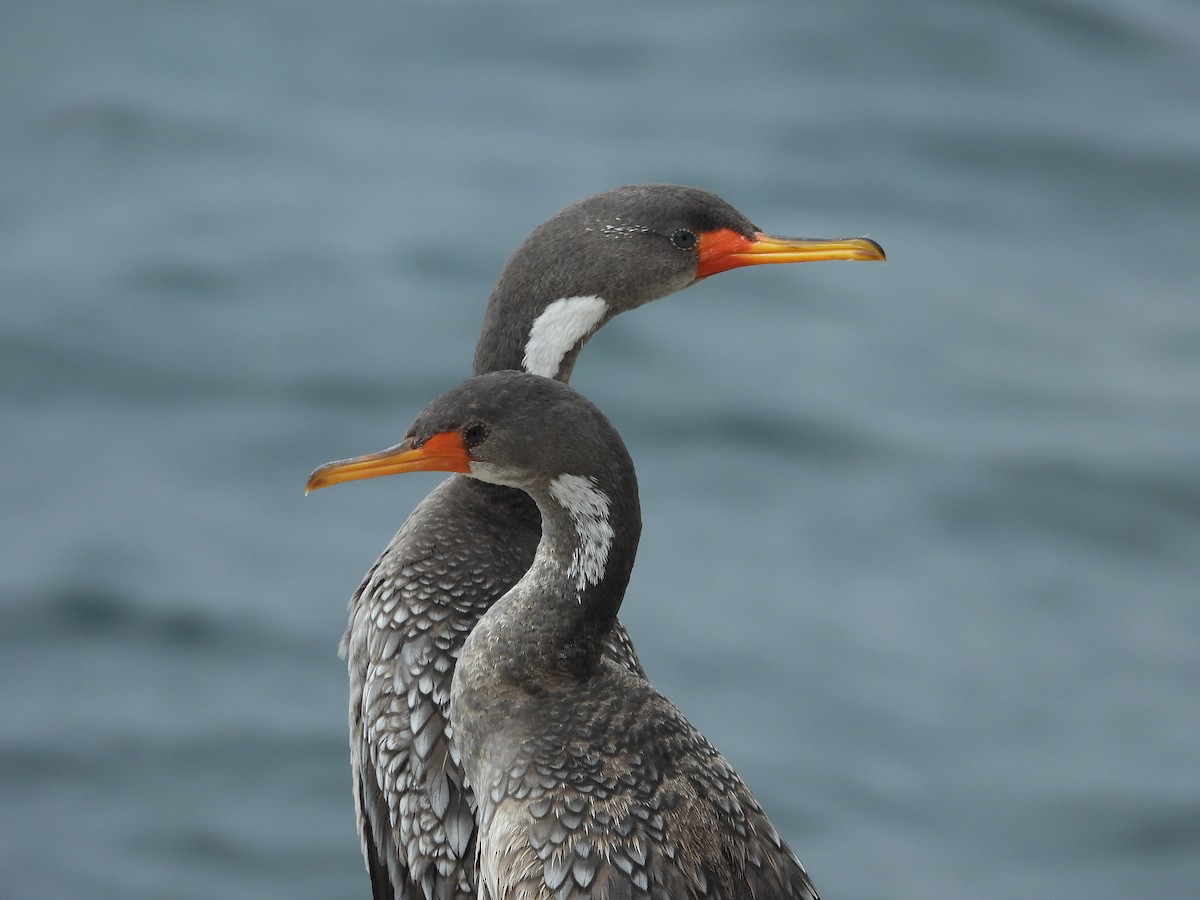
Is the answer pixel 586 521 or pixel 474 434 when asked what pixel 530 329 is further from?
pixel 586 521

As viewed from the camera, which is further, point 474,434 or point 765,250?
point 765,250

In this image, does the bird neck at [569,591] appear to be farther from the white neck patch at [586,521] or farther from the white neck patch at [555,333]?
the white neck patch at [555,333]

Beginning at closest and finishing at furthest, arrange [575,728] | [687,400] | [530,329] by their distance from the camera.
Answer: [575,728]
[530,329]
[687,400]

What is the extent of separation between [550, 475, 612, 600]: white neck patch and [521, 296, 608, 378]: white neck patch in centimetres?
75

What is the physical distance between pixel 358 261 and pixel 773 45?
4152mm

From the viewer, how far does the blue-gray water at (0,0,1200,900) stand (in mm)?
10992

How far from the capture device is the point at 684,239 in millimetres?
5348

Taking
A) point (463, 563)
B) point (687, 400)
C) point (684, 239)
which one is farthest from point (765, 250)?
point (687, 400)

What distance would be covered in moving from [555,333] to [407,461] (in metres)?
0.85

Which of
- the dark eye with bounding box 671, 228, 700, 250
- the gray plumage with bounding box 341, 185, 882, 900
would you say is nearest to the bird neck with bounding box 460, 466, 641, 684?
the gray plumage with bounding box 341, 185, 882, 900

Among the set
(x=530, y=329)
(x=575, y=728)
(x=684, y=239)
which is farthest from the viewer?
(x=684, y=239)

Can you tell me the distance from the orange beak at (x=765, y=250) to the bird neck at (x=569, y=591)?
1.18 metres

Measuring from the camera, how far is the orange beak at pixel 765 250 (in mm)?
5383

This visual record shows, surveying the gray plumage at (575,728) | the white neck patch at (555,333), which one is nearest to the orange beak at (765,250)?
the white neck patch at (555,333)
